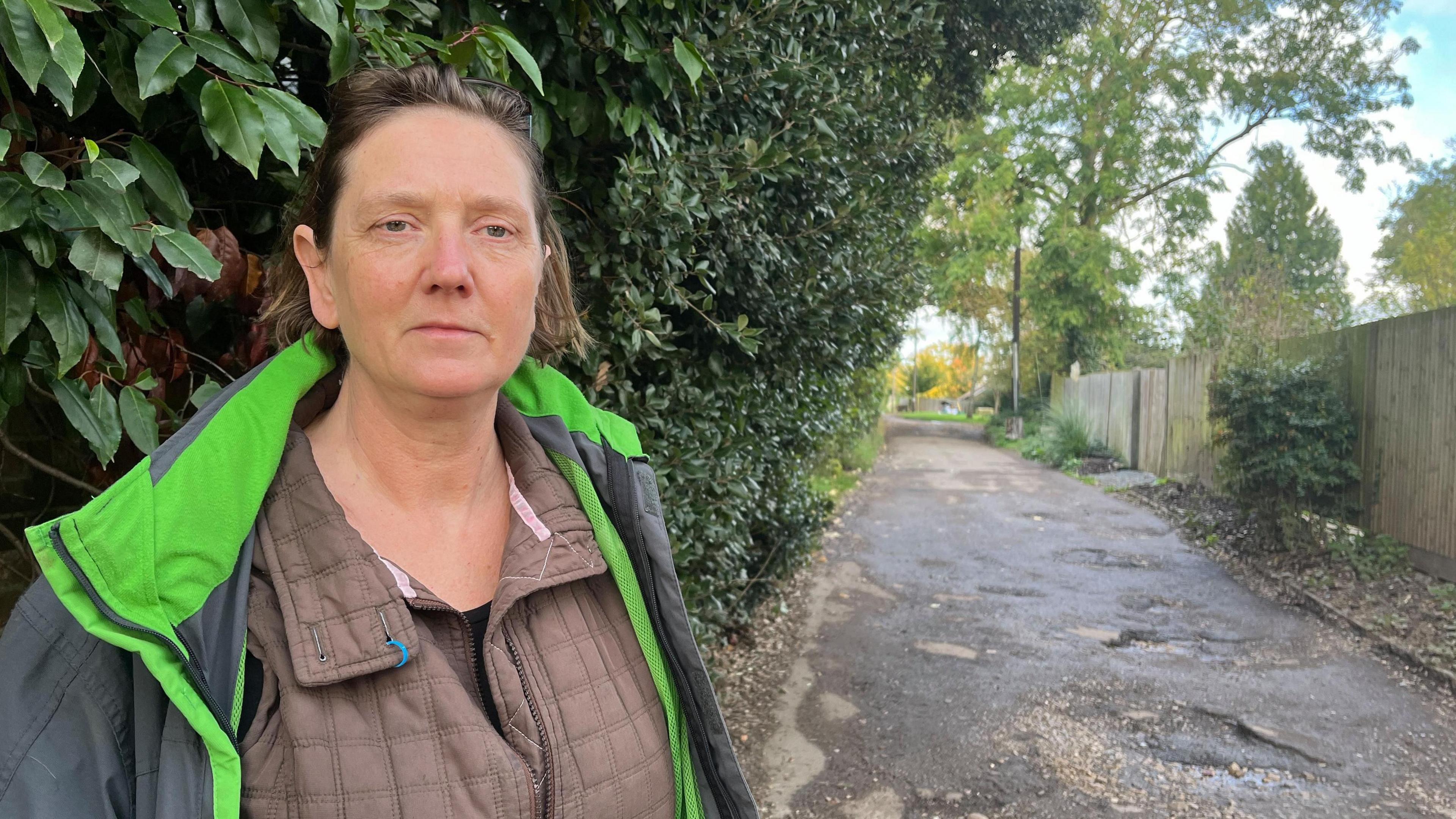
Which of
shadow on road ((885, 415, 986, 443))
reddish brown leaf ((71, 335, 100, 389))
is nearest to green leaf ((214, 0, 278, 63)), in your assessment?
reddish brown leaf ((71, 335, 100, 389))

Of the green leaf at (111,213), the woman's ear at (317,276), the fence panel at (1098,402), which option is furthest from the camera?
the fence panel at (1098,402)

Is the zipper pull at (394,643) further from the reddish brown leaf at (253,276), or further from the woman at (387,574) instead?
the reddish brown leaf at (253,276)

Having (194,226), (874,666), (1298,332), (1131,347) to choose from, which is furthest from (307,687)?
(1131,347)

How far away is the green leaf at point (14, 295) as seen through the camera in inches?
51.0

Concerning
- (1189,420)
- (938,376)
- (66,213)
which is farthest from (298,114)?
(938,376)

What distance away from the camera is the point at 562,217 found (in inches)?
112

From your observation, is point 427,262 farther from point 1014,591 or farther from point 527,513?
point 1014,591

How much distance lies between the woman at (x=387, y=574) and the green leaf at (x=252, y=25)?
0.42 ft

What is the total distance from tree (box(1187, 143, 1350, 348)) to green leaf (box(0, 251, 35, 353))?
11.2m

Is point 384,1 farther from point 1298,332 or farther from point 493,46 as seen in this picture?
point 1298,332

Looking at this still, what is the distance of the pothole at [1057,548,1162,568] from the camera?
902 cm

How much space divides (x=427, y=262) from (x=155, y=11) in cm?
54

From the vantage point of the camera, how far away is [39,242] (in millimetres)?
1297

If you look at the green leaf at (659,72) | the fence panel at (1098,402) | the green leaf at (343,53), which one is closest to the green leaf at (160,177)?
the green leaf at (343,53)
